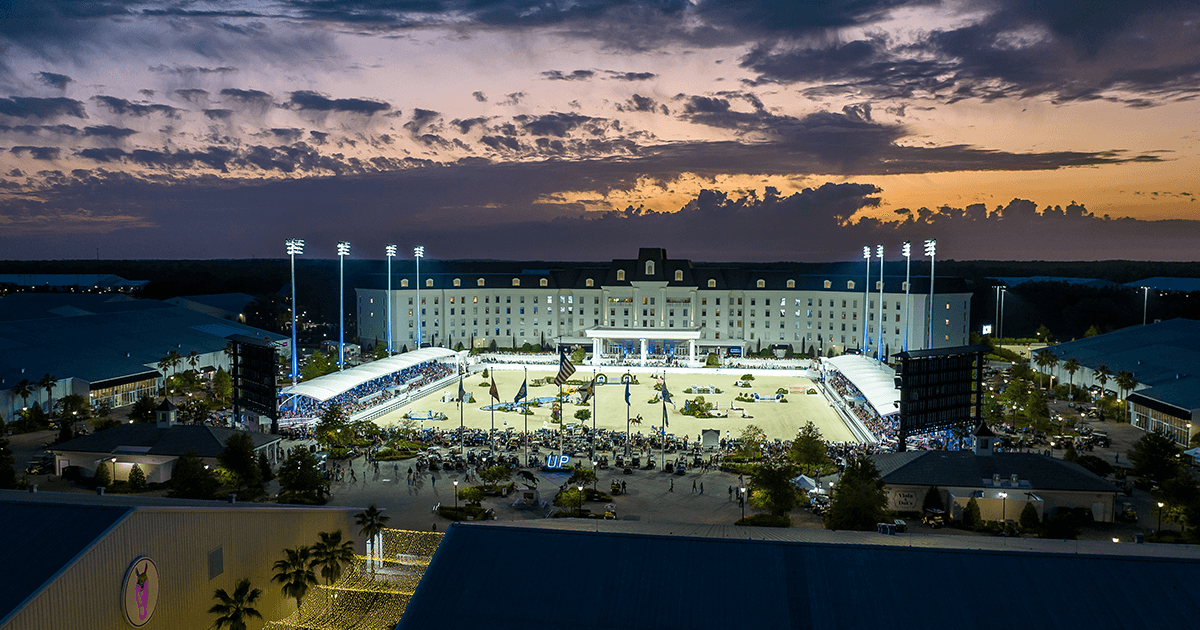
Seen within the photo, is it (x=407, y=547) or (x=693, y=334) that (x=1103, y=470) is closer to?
(x=407, y=547)

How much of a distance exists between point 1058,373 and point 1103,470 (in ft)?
121

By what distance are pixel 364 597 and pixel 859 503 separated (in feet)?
62.9

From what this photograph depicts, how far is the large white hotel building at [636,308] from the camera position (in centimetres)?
10006

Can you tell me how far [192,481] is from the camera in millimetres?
34031

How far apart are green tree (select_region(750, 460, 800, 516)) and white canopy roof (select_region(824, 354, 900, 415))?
1919cm

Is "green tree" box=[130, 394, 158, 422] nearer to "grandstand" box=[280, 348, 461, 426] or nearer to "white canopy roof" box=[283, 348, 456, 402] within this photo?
"grandstand" box=[280, 348, 461, 426]

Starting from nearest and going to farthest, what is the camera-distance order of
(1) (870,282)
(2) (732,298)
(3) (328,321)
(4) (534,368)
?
(4) (534,368) → (1) (870,282) → (2) (732,298) → (3) (328,321)

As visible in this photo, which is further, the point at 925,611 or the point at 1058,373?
the point at 1058,373

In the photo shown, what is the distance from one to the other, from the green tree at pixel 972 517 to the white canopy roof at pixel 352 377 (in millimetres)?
43335

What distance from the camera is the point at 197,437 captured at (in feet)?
136

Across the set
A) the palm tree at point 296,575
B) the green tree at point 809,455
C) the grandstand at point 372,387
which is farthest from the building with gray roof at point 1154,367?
the grandstand at point 372,387

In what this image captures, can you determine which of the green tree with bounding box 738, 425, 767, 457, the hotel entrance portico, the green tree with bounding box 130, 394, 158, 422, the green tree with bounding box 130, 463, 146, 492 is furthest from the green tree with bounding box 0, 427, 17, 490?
the hotel entrance portico

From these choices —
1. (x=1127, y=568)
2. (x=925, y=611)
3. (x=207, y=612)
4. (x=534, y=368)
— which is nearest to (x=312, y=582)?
(x=207, y=612)

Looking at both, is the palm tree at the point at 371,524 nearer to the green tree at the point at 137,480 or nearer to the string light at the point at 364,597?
the string light at the point at 364,597
